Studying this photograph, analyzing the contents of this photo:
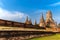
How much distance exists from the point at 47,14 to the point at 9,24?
3964 inches

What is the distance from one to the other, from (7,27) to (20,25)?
381 cm

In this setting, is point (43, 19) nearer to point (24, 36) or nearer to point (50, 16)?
point (50, 16)

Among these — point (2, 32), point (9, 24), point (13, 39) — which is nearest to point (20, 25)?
point (9, 24)

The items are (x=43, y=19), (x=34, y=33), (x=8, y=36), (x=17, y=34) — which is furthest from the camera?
(x=43, y=19)

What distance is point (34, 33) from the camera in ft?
69.3

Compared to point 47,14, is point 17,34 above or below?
below

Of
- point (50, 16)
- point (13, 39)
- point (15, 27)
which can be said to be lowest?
point (13, 39)

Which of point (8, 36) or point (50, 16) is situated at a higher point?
point (50, 16)

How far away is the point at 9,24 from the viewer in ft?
54.6

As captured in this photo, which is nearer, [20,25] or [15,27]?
[15,27]

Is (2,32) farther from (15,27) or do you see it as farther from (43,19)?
(43,19)

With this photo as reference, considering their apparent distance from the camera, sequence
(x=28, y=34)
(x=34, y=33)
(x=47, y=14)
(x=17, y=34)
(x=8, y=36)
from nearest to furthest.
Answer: (x=8, y=36)
(x=17, y=34)
(x=28, y=34)
(x=34, y=33)
(x=47, y=14)

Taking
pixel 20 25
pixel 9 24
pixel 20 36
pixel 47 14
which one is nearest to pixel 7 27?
pixel 9 24

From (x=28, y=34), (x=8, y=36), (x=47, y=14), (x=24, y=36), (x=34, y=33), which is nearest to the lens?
(x=8, y=36)
